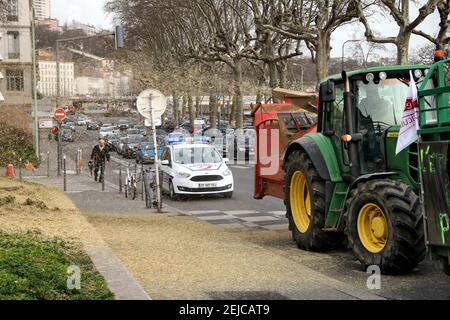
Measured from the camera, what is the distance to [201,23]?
63125mm

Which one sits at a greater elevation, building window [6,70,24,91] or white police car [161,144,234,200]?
building window [6,70,24,91]

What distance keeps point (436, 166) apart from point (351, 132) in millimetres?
2860

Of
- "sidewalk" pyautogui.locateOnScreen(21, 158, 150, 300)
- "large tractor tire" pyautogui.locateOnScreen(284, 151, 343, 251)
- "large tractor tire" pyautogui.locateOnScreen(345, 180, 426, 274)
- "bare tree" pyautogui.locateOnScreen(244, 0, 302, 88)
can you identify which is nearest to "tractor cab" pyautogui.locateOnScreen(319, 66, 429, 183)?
"large tractor tire" pyautogui.locateOnScreen(284, 151, 343, 251)

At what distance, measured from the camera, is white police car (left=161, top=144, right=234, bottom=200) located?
2083 centimetres

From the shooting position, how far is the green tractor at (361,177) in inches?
316

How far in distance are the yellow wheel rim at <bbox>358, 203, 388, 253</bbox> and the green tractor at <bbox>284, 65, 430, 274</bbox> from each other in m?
0.01

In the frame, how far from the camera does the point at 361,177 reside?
888 centimetres

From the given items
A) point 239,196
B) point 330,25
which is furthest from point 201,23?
point 239,196

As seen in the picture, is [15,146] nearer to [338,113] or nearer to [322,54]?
[322,54]

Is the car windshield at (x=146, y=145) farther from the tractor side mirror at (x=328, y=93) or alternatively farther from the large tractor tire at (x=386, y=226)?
the large tractor tire at (x=386, y=226)

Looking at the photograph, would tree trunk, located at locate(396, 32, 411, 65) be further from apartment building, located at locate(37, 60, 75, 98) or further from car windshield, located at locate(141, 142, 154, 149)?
apartment building, located at locate(37, 60, 75, 98)

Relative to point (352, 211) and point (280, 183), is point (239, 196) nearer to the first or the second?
point (280, 183)
